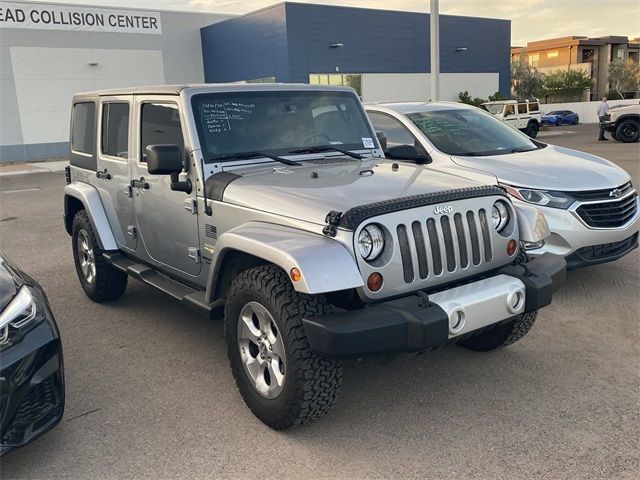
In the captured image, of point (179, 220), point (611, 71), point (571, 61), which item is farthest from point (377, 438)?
point (571, 61)

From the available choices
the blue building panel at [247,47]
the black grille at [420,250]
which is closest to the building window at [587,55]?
the blue building panel at [247,47]

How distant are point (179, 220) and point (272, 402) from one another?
160 centimetres

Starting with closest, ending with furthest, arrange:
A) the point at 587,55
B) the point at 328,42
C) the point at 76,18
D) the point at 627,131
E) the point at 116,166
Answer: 1. the point at 116,166
2. the point at 627,131
3. the point at 76,18
4. the point at 328,42
5. the point at 587,55

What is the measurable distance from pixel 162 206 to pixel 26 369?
5.98 feet

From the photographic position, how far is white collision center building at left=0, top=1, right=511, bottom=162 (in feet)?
82.2

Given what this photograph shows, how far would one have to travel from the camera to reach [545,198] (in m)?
5.30

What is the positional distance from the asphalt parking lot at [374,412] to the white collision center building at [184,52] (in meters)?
23.3

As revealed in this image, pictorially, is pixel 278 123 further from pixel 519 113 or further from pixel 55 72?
pixel 519 113

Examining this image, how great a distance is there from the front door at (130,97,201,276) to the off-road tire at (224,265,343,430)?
1003mm

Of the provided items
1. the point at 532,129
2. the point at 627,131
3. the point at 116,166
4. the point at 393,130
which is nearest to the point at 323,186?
the point at 116,166

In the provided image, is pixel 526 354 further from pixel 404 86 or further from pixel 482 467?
pixel 404 86

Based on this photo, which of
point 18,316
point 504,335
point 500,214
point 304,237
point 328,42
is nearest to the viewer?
point 18,316

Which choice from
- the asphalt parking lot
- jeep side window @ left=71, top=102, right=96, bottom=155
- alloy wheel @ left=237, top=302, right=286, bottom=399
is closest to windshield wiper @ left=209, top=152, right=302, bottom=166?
alloy wheel @ left=237, top=302, right=286, bottom=399

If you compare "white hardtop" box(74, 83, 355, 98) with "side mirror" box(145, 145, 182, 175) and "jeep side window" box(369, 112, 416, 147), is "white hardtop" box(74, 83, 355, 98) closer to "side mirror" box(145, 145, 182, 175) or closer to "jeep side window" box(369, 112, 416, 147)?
"side mirror" box(145, 145, 182, 175)
